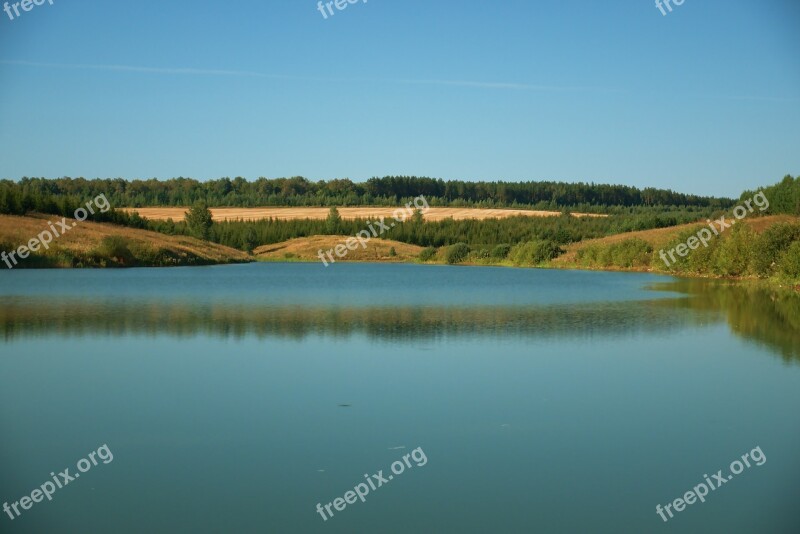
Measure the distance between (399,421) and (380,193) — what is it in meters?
139

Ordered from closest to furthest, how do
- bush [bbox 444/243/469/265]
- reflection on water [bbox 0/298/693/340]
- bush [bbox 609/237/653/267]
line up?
reflection on water [bbox 0/298/693/340] < bush [bbox 609/237/653/267] < bush [bbox 444/243/469/265]

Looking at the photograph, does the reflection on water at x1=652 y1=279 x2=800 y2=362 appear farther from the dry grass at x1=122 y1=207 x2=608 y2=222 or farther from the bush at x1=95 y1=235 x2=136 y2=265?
the dry grass at x1=122 y1=207 x2=608 y2=222

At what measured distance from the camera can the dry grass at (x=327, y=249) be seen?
101m

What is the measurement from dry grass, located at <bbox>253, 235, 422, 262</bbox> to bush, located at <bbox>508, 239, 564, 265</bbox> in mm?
19682

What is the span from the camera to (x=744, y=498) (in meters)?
8.88

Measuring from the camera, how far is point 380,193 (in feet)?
490

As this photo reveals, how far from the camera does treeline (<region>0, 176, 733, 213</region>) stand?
134750 mm

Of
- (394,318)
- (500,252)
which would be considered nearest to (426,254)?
(500,252)

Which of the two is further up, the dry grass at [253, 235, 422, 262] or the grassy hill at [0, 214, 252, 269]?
the grassy hill at [0, 214, 252, 269]

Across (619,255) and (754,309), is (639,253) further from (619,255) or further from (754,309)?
(754,309)

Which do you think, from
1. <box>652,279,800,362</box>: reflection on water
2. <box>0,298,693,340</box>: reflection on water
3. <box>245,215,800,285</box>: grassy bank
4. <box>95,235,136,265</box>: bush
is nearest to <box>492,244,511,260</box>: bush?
<box>245,215,800,285</box>: grassy bank

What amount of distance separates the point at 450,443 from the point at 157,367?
767cm

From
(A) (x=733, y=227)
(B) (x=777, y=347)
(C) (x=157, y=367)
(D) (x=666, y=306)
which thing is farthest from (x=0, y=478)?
(A) (x=733, y=227)

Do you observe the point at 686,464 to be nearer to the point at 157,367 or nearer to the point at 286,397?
the point at 286,397
